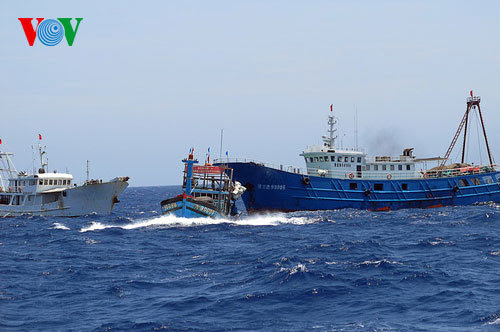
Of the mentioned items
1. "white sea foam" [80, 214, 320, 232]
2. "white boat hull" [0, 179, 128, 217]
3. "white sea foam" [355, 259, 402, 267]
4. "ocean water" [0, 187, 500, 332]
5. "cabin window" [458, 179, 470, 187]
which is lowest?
"ocean water" [0, 187, 500, 332]

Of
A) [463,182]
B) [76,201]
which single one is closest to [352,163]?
[463,182]

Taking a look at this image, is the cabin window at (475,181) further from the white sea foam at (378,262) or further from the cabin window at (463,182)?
Result: the white sea foam at (378,262)

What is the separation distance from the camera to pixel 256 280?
21.8 m

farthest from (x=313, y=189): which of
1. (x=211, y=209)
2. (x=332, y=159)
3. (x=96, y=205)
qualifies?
(x=96, y=205)

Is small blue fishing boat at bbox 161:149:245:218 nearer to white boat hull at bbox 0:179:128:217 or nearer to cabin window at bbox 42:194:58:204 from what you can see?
white boat hull at bbox 0:179:128:217

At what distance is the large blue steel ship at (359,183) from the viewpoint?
54.3 meters

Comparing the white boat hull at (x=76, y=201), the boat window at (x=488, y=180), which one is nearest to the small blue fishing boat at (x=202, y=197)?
the white boat hull at (x=76, y=201)

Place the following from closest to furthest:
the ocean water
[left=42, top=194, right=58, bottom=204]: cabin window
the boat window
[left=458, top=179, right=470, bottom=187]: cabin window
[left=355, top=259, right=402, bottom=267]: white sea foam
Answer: the ocean water
[left=355, top=259, right=402, bottom=267]: white sea foam
[left=458, top=179, right=470, bottom=187]: cabin window
the boat window
[left=42, top=194, right=58, bottom=204]: cabin window

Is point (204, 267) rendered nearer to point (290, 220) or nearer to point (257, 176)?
point (290, 220)

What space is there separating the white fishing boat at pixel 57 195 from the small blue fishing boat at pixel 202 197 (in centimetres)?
1472

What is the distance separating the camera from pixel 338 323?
1623 centimetres

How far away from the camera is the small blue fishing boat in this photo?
43.7 meters

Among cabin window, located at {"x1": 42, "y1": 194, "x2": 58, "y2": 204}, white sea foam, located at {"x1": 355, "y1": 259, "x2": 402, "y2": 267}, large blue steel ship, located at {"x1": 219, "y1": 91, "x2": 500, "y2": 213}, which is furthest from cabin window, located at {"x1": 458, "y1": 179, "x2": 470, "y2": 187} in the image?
cabin window, located at {"x1": 42, "y1": 194, "x2": 58, "y2": 204}

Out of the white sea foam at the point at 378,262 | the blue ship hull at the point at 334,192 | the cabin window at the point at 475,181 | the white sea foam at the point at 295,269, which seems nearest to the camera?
the white sea foam at the point at 295,269
